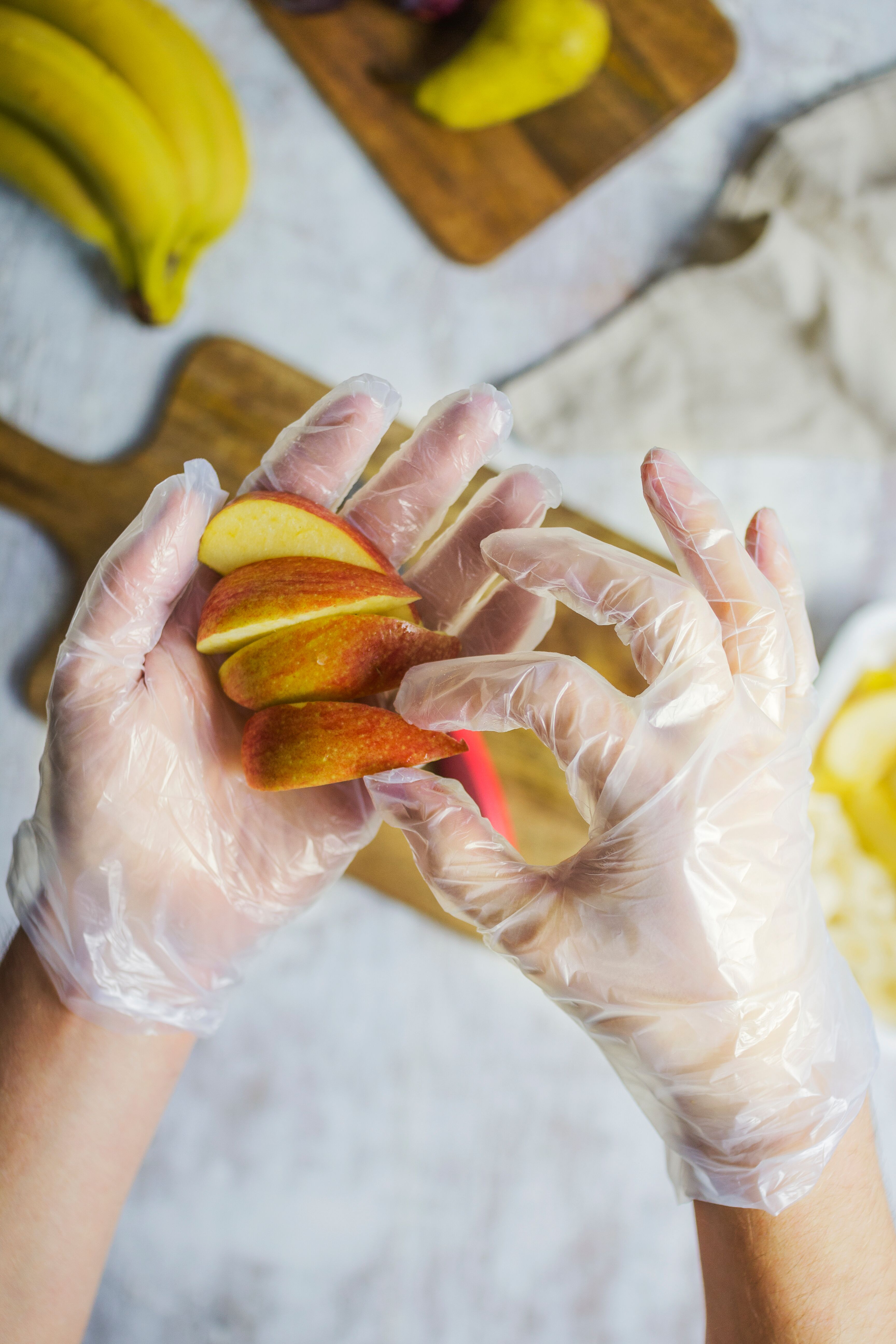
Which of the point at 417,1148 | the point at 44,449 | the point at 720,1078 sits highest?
the point at 44,449

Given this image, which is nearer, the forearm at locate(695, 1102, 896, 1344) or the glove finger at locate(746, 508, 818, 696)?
the forearm at locate(695, 1102, 896, 1344)

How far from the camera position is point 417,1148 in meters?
1.26

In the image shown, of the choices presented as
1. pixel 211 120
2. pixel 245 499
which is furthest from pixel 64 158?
pixel 245 499

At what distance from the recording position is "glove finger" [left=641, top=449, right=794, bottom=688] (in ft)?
2.65

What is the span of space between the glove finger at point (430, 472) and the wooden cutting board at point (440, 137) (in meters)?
0.59

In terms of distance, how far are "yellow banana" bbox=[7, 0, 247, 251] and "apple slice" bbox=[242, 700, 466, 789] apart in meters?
0.85

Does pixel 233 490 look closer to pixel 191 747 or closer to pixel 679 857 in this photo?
pixel 191 747

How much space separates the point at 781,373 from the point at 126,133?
39.3 inches

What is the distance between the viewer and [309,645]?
0.79 metres

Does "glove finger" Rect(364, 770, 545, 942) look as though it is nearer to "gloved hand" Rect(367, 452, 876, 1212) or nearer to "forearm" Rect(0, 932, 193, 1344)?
"gloved hand" Rect(367, 452, 876, 1212)

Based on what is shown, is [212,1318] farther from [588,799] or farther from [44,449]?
[44,449]

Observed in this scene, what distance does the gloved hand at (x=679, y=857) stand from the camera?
739mm

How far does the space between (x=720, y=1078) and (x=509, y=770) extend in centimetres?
55

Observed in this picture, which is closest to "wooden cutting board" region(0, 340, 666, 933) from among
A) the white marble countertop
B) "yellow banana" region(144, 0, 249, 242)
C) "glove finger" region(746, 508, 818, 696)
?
the white marble countertop
